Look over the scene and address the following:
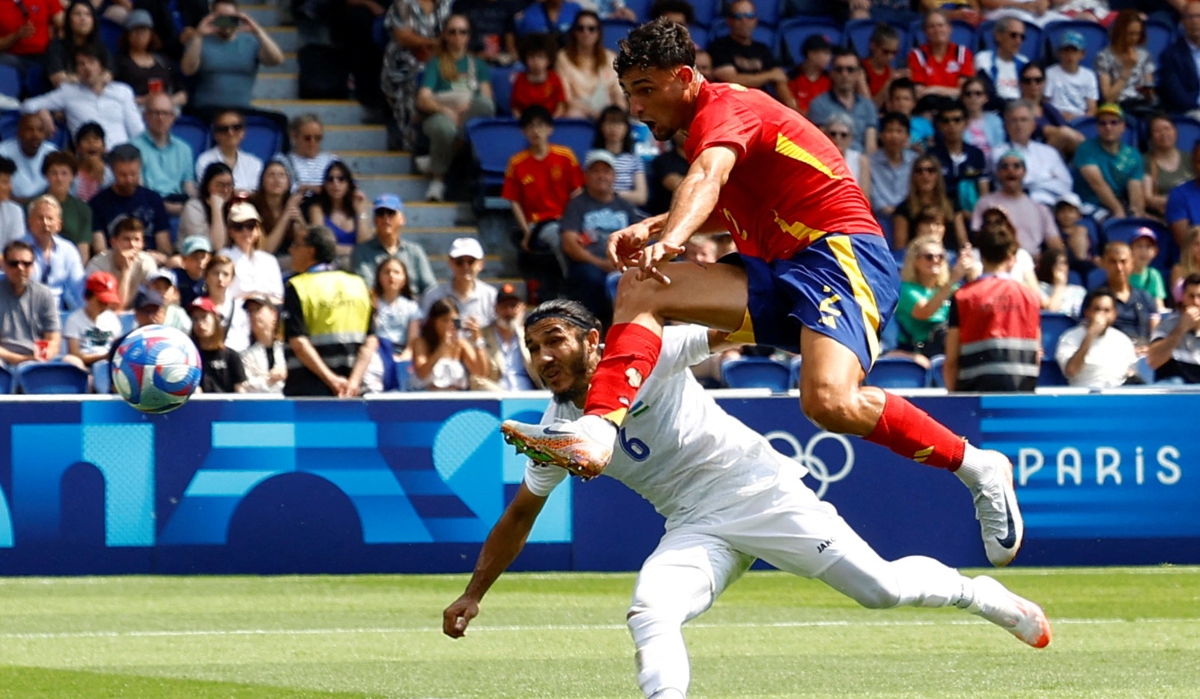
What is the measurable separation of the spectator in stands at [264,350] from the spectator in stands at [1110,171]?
26.5ft

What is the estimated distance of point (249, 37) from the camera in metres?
15.9

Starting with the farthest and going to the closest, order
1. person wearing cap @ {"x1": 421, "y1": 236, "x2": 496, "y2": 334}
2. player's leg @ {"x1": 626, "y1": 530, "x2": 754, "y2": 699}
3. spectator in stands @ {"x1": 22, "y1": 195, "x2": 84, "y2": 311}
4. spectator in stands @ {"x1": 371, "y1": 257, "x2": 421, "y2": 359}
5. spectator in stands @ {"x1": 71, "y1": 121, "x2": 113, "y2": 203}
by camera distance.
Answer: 1. spectator in stands @ {"x1": 71, "y1": 121, "x2": 113, "y2": 203}
2. person wearing cap @ {"x1": 421, "y1": 236, "x2": 496, "y2": 334}
3. spectator in stands @ {"x1": 22, "y1": 195, "x2": 84, "y2": 311}
4. spectator in stands @ {"x1": 371, "y1": 257, "x2": 421, "y2": 359}
5. player's leg @ {"x1": 626, "y1": 530, "x2": 754, "y2": 699}

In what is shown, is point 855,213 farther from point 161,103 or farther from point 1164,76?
point 1164,76

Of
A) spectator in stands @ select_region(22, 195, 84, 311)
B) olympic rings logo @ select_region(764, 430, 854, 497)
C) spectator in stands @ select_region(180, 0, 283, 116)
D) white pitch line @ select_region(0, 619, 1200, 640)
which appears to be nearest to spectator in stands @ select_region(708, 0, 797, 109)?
spectator in stands @ select_region(180, 0, 283, 116)

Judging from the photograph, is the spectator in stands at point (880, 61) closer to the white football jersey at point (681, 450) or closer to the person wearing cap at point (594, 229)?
the person wearing cap at point (594, 229)

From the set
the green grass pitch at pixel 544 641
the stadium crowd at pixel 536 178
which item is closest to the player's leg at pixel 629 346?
the green grass pitch at pixel 544 641

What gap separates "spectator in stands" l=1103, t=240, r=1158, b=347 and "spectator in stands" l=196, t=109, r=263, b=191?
6901 mm

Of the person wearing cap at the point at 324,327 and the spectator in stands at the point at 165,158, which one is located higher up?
the spectator in stands at the point at 165,158

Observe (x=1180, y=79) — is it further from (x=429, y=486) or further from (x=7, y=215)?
(x=7, y=215)

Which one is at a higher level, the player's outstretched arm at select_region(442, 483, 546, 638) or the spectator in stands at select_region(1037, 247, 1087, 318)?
the player's outstretched arm at select_region(442, 483, 546, 638)

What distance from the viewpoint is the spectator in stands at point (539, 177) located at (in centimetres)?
1504

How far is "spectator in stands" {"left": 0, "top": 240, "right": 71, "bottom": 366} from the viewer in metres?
12.6

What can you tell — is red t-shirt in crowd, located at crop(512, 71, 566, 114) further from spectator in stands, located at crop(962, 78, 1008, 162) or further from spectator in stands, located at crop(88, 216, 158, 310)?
spectator in stands, located at crop(88, 216, 158, 310)

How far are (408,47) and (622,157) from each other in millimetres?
2357
